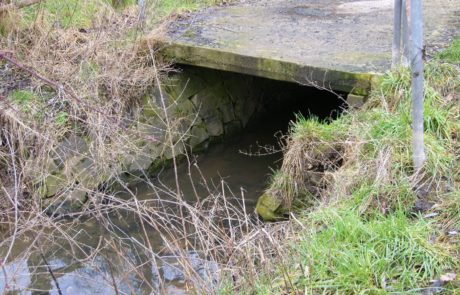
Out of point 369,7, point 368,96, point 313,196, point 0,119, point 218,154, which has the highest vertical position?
point 369,7

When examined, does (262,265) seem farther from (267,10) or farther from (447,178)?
(267,10)

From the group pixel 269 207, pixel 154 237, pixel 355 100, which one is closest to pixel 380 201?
pixel 269 207

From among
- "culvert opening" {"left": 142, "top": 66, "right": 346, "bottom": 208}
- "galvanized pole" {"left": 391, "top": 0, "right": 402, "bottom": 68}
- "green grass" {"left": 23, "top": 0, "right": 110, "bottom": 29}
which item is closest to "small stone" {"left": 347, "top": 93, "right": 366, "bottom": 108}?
"galvanized pole" {"left": 391, "top": 0, "right": 402, "bottom": 68}

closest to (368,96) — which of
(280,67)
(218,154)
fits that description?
(280,67)

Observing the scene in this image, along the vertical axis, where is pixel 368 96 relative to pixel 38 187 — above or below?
above

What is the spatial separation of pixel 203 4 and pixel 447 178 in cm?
492

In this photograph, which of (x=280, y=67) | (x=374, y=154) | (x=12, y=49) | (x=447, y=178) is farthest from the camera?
(x=12, y=49)

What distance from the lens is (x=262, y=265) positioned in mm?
2932

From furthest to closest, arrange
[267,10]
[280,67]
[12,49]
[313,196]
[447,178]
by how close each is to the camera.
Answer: [267,10], [12,49], [280,67], [313,196], [447,178]

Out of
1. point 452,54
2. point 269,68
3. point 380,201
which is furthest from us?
point 269,68

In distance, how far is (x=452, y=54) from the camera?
16.1 ft

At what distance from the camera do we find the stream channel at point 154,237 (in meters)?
3.63

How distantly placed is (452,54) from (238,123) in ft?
10.2

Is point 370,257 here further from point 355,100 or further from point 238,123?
point 238,123
